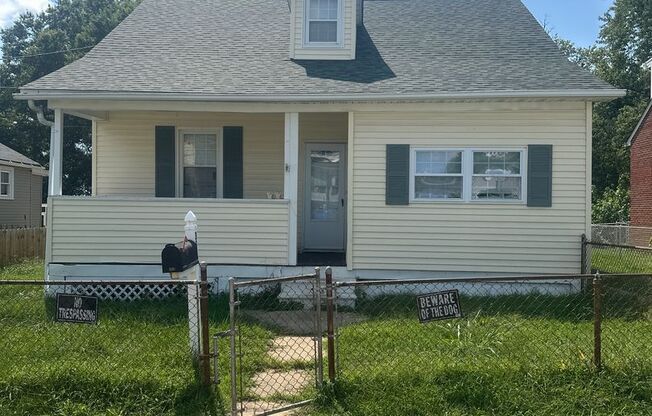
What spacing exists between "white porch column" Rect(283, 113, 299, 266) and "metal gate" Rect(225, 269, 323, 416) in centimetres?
69

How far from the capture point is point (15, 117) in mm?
37688

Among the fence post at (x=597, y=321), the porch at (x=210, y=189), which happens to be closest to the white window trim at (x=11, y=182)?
the porch at (x=210, y=189)

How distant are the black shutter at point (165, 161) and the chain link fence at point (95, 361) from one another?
12.4 feet

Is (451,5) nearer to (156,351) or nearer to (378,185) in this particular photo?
(378,185)

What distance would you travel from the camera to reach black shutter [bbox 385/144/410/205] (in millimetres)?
10164

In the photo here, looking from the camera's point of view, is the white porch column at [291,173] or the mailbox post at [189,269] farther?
the white porch column at [291,173]

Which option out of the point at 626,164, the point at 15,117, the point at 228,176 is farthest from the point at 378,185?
the point at 15,117

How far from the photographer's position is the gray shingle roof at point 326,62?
1007cm

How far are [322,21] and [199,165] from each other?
11.8ft

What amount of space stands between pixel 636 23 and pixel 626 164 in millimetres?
12174

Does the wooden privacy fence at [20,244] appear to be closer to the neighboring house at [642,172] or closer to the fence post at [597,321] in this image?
the fence post at [597,321]

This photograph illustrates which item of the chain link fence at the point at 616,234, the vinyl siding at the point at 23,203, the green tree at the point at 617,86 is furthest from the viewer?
the green tree at the point at 617,86

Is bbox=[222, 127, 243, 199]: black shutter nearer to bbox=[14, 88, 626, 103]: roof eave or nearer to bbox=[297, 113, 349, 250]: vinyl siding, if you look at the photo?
bbox=[297, 113, 349, 250]: vinyl siding

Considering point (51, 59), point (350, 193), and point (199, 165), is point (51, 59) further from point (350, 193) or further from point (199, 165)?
point (350, 193)
